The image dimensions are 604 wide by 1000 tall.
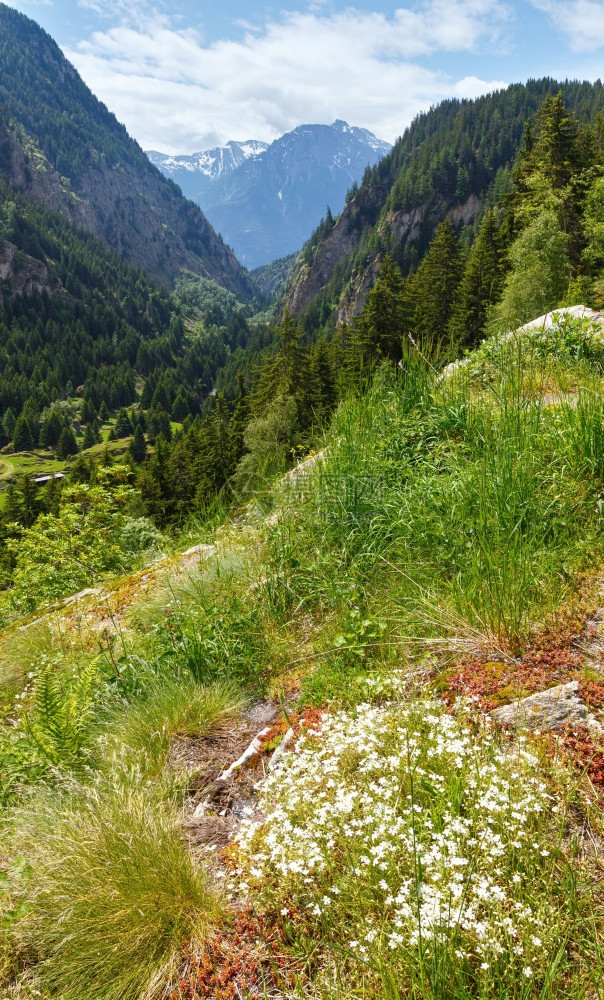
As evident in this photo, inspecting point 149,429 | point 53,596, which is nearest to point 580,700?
point 53,596

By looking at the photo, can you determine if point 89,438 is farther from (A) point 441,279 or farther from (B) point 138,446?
(A) point 441,279

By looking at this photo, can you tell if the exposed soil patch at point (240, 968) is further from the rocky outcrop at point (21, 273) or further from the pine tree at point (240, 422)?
the rocky outcrop at point (21, 273)

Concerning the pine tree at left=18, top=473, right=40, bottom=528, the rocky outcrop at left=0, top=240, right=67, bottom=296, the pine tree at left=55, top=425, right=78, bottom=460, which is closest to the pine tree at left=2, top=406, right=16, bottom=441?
the pine tree at left=55, top=425, right=78, bottom=460

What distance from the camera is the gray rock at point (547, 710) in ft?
8.11

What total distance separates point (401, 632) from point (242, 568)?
2.18 metres

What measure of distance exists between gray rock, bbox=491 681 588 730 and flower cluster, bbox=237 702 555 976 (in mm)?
150

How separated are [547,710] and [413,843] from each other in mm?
1088

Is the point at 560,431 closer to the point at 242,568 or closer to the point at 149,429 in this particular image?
the point at 242,568

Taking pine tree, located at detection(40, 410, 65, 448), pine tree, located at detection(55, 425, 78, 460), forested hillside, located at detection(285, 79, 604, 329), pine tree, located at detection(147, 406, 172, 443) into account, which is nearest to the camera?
pine tree, located at detection(55, 425, 78, 460)

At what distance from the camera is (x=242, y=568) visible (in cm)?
532

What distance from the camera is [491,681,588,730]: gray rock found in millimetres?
2471

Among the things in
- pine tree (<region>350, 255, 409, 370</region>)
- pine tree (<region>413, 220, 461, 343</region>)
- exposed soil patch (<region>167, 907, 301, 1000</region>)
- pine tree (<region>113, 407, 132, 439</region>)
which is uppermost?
pine tree (<region>413, 220, 461, 343</region>)

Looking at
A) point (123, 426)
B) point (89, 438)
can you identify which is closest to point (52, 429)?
point (89, 438)

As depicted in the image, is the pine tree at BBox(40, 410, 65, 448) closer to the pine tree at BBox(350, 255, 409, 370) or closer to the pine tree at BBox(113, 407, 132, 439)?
the pine tree at BBox(113, 407, 132, 439)
